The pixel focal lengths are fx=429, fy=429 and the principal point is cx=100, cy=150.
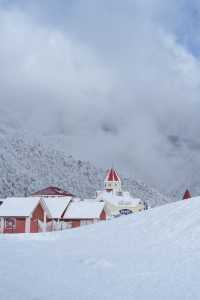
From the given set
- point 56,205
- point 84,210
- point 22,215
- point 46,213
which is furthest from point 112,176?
point 22,215

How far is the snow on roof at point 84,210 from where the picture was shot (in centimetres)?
5792

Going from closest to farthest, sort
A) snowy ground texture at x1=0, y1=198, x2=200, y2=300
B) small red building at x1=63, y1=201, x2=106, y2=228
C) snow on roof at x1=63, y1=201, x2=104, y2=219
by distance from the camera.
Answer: snowy ground texture at x1=0, y1=198, x2=200, y2=300, small red building at x1=63, y1=201, x2=106, y2=228, snow on roof at x1=63, y1=201, x2=104, y2=219

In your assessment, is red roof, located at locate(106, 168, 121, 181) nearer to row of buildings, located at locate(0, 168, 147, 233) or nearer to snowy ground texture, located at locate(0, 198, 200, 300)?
row of buildings, located at locate(0, 168, 147, 233)

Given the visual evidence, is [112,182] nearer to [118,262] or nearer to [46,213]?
[46,213]

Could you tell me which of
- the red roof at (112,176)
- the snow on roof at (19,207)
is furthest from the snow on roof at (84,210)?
the red roof at (112,176)

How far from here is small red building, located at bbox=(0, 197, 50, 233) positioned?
49.0 metres

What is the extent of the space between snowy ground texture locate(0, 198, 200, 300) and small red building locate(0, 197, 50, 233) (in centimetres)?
2003

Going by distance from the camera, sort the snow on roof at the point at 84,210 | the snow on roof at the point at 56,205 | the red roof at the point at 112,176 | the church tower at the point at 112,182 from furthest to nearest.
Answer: the red roof at the point at 112,176
the church tower at the point at 112,182
the snow on roof at the point at 56,205
the snow on roof at the point at 84,210

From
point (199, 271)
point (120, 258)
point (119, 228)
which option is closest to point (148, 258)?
point (120, 258)

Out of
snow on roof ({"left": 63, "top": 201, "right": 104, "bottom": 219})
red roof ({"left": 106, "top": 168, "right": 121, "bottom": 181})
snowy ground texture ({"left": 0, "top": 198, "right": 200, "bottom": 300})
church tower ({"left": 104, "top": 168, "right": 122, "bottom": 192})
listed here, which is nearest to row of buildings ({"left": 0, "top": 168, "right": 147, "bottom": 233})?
snow on roof ({"left": 63, "top": 201, "right": 104, "bottom": 219})

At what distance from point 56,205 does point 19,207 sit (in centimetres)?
1094

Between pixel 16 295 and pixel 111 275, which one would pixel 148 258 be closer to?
pixel 111 275

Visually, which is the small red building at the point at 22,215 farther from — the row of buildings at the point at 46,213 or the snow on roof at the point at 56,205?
the snow on roof at the point at 56,205

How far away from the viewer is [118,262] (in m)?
18.4
